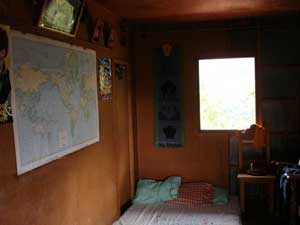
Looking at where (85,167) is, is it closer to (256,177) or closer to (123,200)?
(123,200)

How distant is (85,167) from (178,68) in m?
1.95

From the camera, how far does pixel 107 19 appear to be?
3.60 metres

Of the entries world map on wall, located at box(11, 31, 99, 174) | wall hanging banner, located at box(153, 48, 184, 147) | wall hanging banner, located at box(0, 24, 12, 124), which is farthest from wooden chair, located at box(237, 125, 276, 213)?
wall hanging banner, located at box(0, 24, 12, 124)

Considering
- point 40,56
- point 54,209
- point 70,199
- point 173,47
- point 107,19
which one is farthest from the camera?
point 173,47

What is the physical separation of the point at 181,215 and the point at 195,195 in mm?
490

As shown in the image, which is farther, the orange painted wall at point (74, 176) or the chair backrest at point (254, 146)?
the chair backrest at point (254, 146)

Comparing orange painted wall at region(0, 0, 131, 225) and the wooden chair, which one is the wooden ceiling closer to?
orange painted wall at region(0, 0, 131, 225)

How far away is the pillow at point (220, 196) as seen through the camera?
415cm

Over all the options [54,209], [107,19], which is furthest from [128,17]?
[54,209]

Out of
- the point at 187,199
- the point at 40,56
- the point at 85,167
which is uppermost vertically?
the point at 40,56

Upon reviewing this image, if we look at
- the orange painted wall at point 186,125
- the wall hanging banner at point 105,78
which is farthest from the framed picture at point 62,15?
the orange painted wall at point 186,125

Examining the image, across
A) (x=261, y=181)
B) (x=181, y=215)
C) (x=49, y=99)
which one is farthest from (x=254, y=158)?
(x=49, y=99)

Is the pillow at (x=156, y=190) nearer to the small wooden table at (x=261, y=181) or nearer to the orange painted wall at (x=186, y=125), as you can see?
the orange painted wall at (x=186, y=125)

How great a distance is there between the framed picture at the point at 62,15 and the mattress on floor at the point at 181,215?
2.00m
